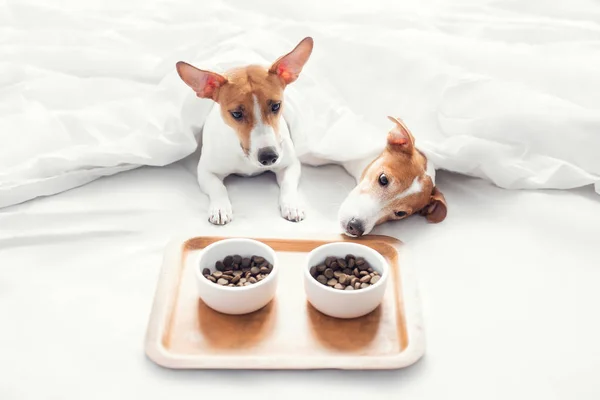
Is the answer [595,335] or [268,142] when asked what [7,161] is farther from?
[595,335]

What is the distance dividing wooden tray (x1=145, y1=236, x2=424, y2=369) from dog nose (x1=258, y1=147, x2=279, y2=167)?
0.87ft

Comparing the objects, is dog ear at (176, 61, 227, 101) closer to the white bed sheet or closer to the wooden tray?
the white bed sheet

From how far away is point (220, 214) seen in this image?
→ 5.30ft

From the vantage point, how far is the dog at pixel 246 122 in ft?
5.11

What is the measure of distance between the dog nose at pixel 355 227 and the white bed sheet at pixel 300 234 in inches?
2.5

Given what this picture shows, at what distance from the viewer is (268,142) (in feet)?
5.11

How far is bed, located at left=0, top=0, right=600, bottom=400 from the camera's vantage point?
4.06 feet

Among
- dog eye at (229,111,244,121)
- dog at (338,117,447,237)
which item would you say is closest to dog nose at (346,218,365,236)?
dog at (338,117,447,237)

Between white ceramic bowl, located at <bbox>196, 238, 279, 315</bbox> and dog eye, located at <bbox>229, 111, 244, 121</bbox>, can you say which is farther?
dog eye, located at <bbox>229, 111, 244, 121</bbox>

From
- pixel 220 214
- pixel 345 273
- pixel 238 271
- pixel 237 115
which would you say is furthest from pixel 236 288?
pixel 237 115

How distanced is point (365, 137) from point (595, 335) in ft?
2.40

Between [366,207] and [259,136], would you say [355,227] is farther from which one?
[259,136]

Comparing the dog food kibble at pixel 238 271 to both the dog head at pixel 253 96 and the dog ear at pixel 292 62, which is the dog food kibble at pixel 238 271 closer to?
the dog head at pixel 253 96

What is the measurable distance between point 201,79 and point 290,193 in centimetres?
35
